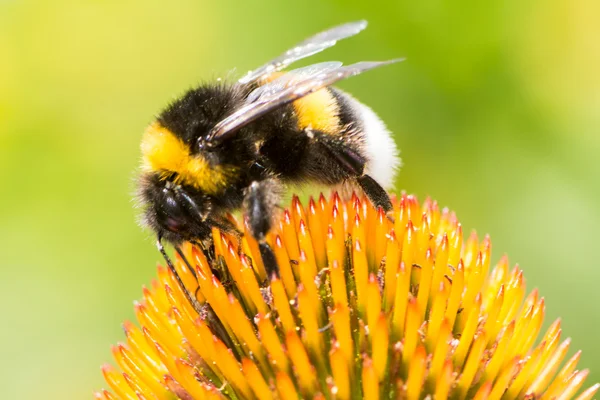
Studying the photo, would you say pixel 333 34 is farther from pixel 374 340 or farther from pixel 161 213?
pixel 374 340

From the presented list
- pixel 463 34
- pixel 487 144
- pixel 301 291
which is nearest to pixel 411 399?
pixel 301 291

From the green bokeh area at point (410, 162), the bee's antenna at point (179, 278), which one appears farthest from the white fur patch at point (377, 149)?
the green bokeh area at point (410, 162)

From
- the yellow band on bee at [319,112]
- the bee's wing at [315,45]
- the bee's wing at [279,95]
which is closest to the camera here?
the bee's wing at [279,95]

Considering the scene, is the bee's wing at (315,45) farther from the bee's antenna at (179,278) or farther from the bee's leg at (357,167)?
the bee's antenna at (179,278)

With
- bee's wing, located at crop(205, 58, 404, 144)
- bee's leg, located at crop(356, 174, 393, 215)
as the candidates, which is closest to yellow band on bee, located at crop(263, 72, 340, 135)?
bee's wing, located at crop(205, 58, 404, 144)

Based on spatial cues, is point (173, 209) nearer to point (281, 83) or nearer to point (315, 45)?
point (281, 83)

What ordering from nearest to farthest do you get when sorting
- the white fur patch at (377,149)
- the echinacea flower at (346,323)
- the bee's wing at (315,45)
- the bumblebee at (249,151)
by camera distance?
the echinacea flower at (346,323)
the bumblebee at (249,151)
the white fur patch at (377,149)
the bee's wing at (315,45)

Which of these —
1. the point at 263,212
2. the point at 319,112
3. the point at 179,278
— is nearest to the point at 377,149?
the point at 319,112

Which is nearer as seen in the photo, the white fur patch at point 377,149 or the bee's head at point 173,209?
the bee's head at point 173,209
